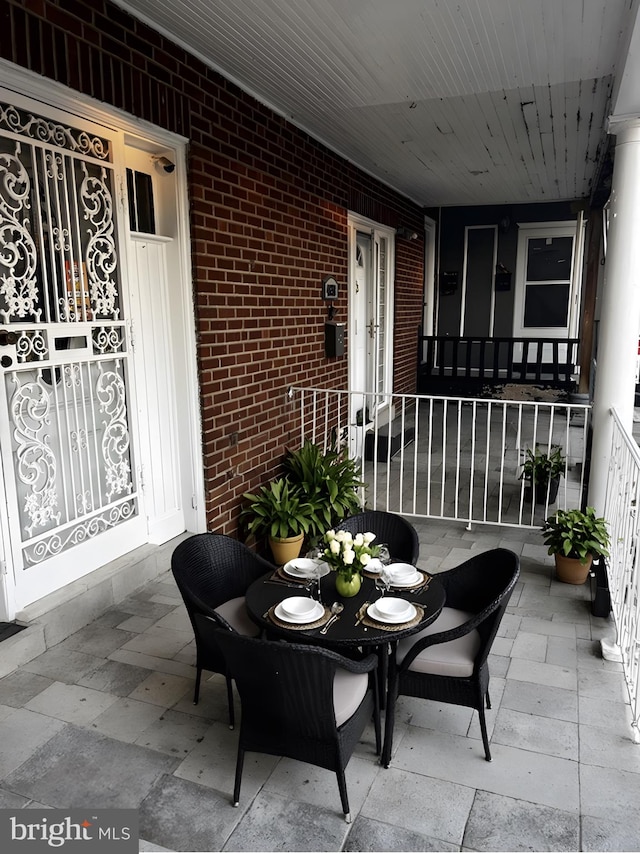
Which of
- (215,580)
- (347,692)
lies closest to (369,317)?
(215,580)

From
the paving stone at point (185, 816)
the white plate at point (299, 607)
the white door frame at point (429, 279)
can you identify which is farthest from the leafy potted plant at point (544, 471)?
the white door frame at point (429, 279)

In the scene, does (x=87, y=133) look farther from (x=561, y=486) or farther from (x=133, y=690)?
(x=561, y=486)

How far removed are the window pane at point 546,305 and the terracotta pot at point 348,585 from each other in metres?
9.21

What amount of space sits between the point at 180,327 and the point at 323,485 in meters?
1.54

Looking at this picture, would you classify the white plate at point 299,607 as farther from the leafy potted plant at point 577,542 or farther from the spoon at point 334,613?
the leafy potted plant at point 577,542

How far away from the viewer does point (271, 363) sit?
463 centimetres

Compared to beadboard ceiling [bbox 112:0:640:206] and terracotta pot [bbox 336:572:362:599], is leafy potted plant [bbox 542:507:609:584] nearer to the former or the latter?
terracotta pot [bbox 336:572:362:599]

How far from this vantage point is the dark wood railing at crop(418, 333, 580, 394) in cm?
896

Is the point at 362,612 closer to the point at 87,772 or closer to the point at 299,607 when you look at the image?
the point at 299,607

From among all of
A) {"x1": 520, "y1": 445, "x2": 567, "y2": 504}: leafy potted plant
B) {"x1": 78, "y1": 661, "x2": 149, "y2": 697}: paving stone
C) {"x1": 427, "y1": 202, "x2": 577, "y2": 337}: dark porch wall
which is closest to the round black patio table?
{"x1": 78, "y1": 661, "x2": 149, "y2": 697}: paving stone

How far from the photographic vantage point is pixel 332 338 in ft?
18.4

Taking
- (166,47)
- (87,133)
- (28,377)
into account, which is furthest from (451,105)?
(28,377)

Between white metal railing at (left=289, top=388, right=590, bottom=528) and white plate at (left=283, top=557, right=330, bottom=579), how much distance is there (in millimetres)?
1820

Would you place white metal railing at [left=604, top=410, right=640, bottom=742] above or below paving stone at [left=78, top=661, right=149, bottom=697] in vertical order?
above
